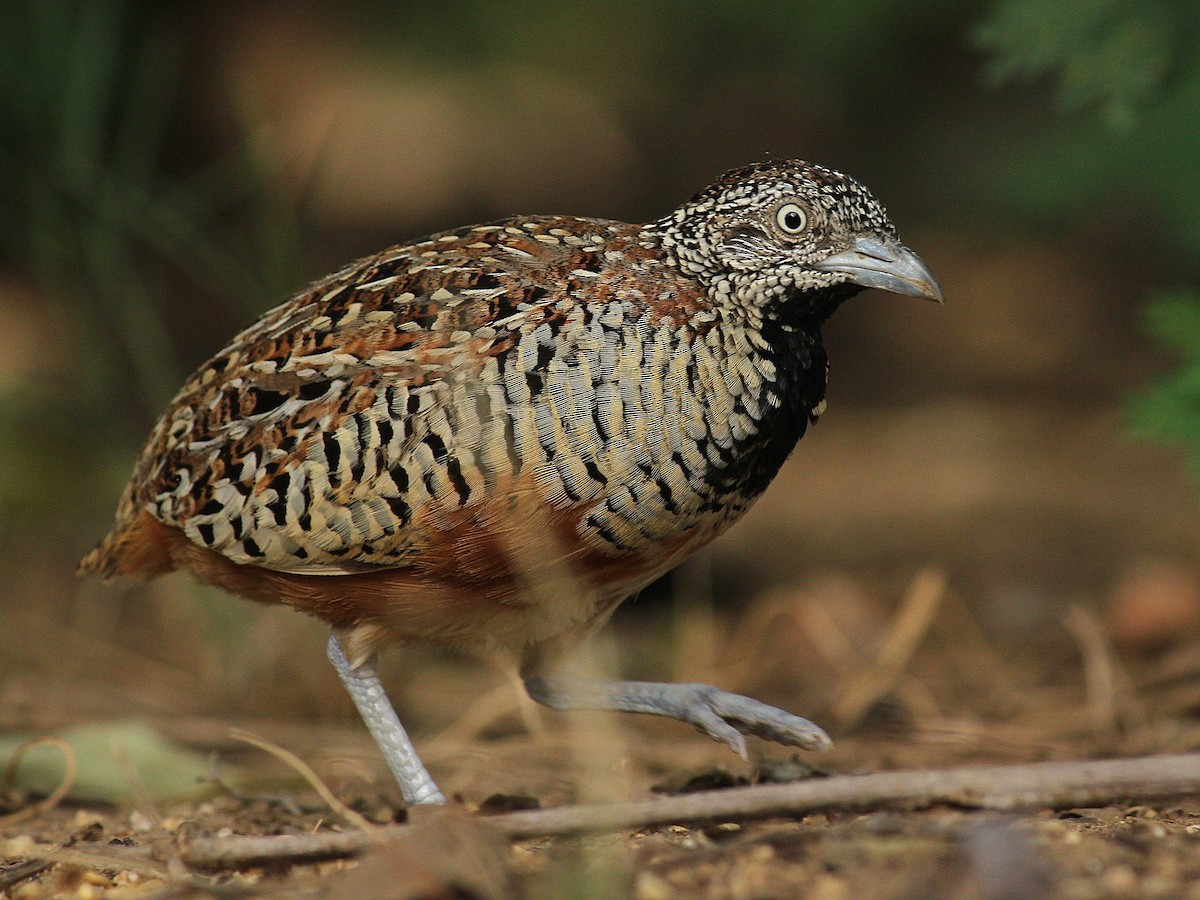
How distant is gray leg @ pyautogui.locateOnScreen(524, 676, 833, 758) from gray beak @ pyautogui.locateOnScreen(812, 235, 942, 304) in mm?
1300

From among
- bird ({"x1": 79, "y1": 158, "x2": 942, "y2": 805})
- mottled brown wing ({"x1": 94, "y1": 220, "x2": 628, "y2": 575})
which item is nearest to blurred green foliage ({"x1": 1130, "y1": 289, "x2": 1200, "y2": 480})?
bird ({"x1": 79, "y1": 158, "x2": 942, "y2": 805})

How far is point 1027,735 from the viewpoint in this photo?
5578 millimetres

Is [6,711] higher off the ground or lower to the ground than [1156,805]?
lower

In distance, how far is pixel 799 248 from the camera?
4180mm

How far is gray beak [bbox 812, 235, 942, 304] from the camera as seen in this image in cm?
414

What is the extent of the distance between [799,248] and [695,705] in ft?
4.70

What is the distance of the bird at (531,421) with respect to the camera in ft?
13.1

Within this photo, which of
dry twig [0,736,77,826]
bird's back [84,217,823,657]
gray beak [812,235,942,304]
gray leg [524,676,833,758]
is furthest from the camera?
dry twig [0,736,77,826]

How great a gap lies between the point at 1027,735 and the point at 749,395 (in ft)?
7.55

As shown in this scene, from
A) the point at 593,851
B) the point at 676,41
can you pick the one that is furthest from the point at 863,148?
the point at 593,851

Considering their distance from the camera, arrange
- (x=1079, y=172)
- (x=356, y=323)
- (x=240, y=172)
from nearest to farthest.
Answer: (x=356, y=323)
(x=1079, y=172)
(x=240, y=172)

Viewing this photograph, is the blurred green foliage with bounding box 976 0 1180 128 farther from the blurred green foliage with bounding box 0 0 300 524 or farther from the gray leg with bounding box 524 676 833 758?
the blurred green foliage with bounding box 0 0 300 524

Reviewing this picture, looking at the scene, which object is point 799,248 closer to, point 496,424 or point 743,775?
point 496,424

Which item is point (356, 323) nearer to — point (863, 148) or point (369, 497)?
point (369, 497)
